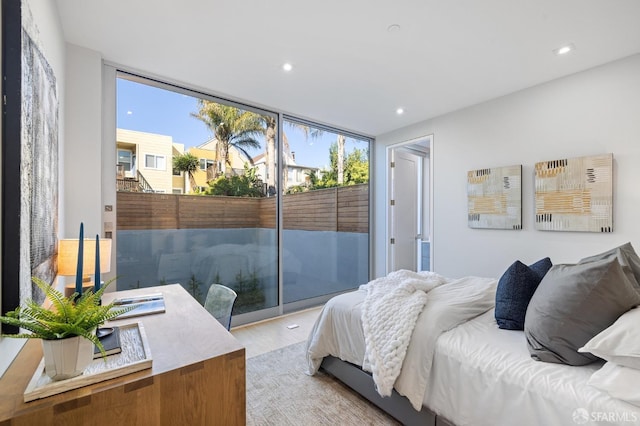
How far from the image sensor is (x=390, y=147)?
454cm

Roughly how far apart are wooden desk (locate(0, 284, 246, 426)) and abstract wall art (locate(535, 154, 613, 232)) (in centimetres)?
309

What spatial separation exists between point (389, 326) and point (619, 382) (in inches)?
38.7

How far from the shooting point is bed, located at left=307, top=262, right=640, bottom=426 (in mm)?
1168

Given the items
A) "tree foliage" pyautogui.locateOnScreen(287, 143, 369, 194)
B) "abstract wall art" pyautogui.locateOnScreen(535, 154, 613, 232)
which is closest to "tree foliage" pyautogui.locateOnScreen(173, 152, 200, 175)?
"tree foliage" pyautogui.locateOnScreen(287, 143, 369, 194)

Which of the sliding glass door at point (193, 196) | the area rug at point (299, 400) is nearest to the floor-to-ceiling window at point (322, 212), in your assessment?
the sliding glass door at point (193, 196)

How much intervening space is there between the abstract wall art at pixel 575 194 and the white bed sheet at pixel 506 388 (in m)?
1.69

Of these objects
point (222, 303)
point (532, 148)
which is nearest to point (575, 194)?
point (532, 148)

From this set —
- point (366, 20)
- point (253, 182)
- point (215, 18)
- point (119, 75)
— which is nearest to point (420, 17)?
point (366, 20)

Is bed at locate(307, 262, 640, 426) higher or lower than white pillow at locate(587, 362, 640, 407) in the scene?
lower

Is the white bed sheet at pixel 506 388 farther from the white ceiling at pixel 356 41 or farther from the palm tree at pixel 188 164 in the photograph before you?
the palm tree at pixel 188 164

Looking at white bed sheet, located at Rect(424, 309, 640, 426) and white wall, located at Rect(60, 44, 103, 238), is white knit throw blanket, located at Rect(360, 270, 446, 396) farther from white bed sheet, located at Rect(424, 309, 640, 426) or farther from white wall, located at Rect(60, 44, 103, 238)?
white wall, located at Rect(60, 44, 103, 238)

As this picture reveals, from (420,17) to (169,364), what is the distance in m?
2.38

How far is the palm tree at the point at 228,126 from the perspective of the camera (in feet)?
10.5

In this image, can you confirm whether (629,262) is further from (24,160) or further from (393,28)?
(24,160)
